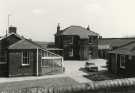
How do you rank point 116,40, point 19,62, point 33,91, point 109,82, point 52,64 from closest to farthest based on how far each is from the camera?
point 33,91, point 109,82, point 19,62, point 52,64, point 116,40

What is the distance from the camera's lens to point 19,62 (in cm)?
2022

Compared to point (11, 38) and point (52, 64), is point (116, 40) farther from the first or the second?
point (11, 38)

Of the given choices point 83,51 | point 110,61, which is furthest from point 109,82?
point 83,51

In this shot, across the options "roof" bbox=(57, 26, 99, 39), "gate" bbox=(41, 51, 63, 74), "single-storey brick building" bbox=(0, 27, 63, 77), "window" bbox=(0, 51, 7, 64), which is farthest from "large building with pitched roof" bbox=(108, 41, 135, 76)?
"roof" bbox=(57, 26, 99, 39)

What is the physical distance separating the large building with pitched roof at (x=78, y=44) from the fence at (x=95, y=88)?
35.3 m

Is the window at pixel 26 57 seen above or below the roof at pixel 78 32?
below

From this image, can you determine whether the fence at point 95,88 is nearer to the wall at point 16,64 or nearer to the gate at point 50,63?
the wall at point 16,64

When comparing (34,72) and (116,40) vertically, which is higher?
(116,40)

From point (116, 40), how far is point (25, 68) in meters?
40.0

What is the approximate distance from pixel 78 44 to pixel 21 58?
22.2m

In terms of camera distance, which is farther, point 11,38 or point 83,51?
point 83,51

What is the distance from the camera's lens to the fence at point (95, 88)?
4.17 metres

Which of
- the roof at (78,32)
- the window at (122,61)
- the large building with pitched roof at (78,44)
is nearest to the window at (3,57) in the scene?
the window at (122,61)

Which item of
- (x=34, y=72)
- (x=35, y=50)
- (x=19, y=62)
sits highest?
(x=35, y=50)
